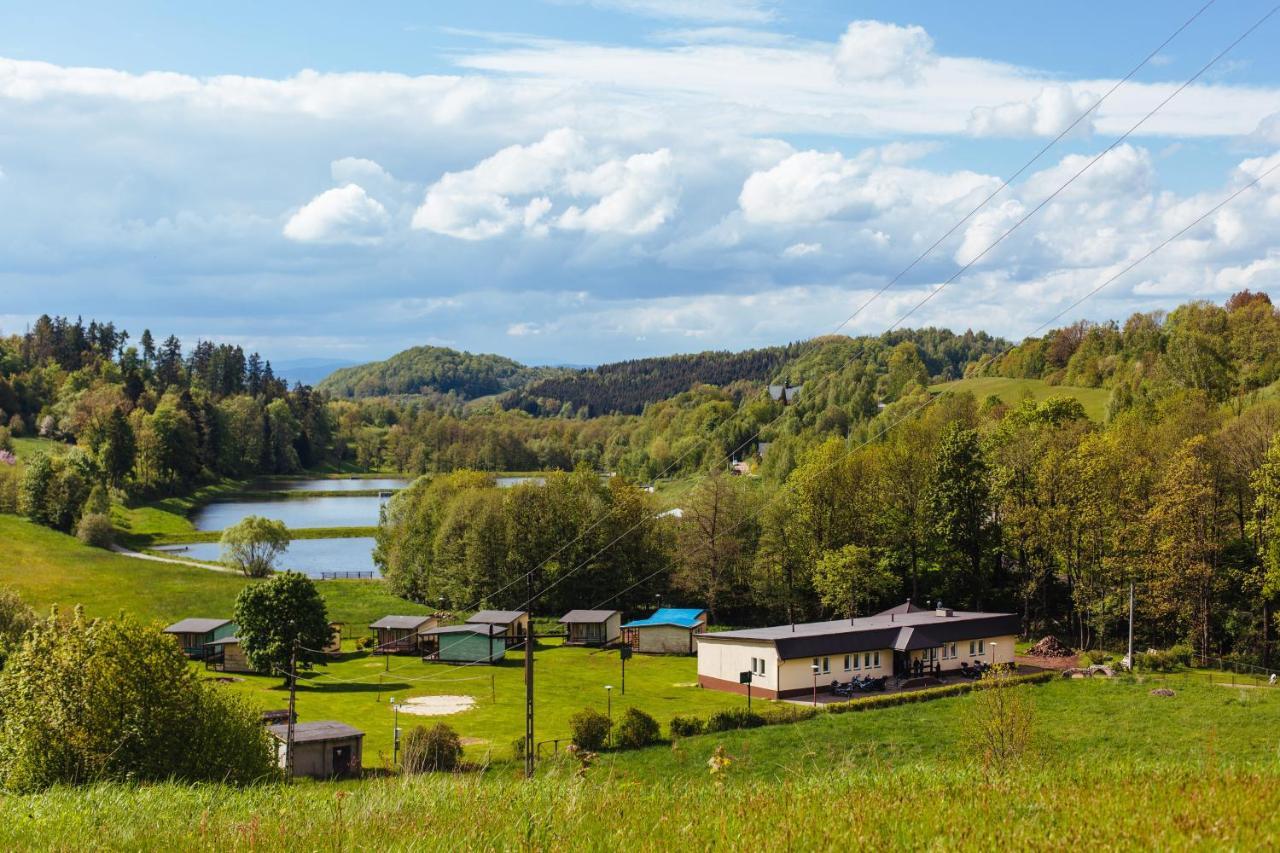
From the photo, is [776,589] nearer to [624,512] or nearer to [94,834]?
[624,512]

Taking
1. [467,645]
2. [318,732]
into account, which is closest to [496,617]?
[467,645]

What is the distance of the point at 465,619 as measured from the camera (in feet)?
207

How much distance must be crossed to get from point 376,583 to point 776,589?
1272 inches

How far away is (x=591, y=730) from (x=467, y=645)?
78.6ft

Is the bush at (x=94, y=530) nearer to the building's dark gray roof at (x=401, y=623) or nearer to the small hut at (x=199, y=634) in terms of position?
the small hut at (x=199, y=634)

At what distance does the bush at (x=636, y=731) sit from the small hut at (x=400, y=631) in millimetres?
26548

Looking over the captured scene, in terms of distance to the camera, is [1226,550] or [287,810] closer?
[287,810]

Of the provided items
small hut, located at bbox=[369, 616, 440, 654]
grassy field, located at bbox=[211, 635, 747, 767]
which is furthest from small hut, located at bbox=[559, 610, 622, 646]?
small hut, located at bbox=[369, 616, 440, 654]

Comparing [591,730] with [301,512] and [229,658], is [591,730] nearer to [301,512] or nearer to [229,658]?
[229,658]

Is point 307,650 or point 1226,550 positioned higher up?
point 1226,550

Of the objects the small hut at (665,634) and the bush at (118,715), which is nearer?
the bush at (118,715)

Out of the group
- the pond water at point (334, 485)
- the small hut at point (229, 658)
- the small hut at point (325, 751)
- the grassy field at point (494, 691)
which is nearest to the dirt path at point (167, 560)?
the small hut at point (229, 658)

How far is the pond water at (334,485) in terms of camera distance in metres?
146

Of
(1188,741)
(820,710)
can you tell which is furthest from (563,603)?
(1188,741)
